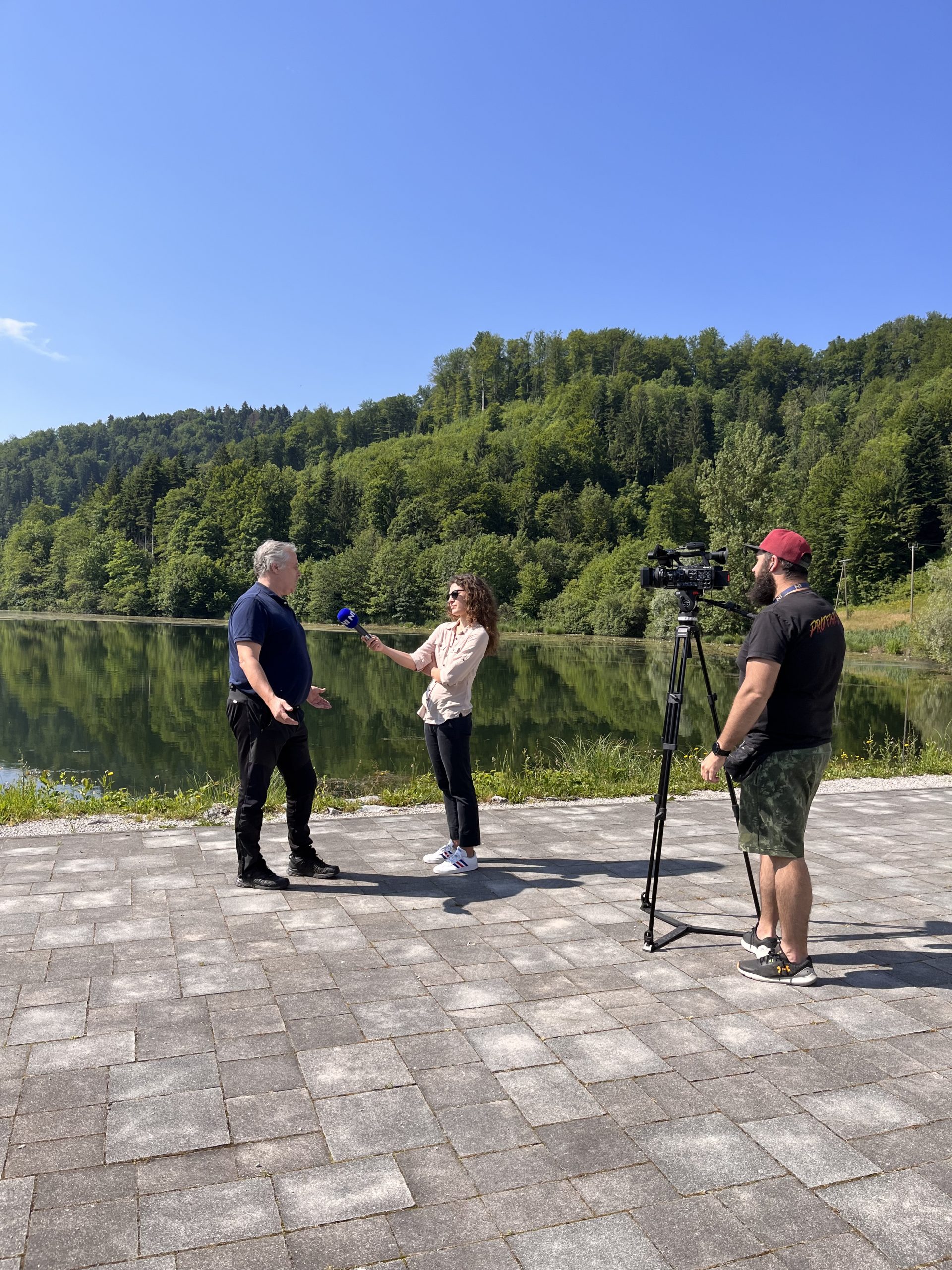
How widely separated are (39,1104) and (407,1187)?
116cm

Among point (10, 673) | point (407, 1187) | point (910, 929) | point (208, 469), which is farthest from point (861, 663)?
point (208, 469)

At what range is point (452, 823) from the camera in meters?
5.31

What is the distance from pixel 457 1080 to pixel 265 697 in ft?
7.37

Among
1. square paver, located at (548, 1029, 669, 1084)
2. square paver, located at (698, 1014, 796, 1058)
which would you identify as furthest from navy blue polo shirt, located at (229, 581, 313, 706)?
square paver, located at (698, 1014, 796, 1058)

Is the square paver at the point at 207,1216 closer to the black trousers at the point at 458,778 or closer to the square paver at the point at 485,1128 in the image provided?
the square paver at the point at 485,1128

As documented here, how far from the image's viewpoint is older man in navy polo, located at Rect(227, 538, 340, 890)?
4746 mm

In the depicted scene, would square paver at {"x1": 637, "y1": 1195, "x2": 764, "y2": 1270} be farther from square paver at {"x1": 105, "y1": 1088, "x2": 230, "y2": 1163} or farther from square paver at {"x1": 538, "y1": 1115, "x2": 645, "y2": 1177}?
square paver at {"x1": 105, "y1": 1088, "x2": 230, "y2": 1163}

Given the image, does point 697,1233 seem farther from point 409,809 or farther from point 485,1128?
point 409,809

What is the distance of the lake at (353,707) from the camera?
15516mm

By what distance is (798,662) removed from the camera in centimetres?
360

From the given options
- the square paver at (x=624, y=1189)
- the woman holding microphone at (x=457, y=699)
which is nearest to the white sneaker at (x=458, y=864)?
the woman holding microphone at (x=457, y=699)

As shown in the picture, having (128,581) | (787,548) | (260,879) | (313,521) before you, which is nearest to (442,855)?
(260,879)

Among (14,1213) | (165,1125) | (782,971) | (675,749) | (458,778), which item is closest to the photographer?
(14,1213)

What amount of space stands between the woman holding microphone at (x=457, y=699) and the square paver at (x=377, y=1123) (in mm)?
2404
